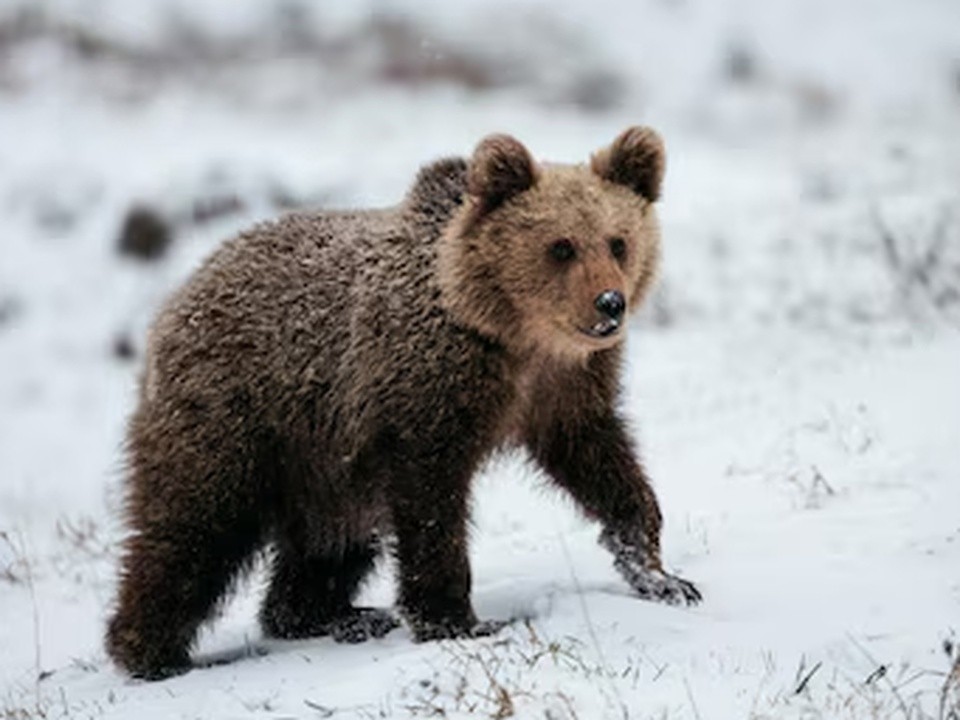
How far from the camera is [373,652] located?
509cm

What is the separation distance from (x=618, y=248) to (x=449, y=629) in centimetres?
157

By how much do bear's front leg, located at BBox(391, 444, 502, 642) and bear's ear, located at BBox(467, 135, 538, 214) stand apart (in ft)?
3.32

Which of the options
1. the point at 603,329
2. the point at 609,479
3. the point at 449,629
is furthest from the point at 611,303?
the point at 449,629

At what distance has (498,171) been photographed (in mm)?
5195

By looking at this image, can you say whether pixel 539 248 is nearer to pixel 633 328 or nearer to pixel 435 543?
pixel 435 543

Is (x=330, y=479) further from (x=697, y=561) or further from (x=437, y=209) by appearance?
(x=697, y=561)

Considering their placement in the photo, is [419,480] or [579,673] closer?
[579,673]

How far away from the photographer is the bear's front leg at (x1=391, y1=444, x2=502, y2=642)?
500 cm

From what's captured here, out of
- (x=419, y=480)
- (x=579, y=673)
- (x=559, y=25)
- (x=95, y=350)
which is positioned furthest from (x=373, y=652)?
(x=559, y=25)

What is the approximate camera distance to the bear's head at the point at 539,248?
503cm

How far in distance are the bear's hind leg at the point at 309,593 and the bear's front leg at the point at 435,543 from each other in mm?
853

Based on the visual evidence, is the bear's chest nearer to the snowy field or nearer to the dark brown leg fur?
the snowy field

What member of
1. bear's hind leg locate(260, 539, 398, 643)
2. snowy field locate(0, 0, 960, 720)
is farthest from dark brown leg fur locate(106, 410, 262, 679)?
bear's hind leg locate(260, 539, 398, 643)

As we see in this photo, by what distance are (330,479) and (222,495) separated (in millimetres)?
442
